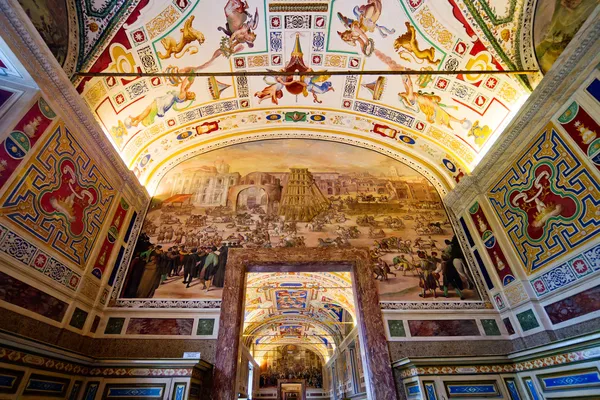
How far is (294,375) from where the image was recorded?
24.4 m

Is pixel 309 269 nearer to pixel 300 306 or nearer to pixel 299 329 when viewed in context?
pixel 300 306

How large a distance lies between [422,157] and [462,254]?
3499 millimetres

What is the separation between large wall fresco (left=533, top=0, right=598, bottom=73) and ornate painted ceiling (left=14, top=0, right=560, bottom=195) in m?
0.20

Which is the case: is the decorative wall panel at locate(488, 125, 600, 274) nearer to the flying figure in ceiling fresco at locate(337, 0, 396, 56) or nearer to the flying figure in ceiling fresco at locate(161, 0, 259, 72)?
the flying figure in ceiling fresco at locate(337, 0, 396, 56)

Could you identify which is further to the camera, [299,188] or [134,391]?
[299,188]

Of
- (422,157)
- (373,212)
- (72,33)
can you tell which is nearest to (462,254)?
(373,212)

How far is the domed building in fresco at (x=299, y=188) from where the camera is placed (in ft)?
17.3

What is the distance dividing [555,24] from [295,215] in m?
7.10

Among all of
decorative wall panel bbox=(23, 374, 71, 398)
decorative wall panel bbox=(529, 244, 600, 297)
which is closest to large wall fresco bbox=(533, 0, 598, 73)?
decorative wall panel bbox=(529, 244, 600, 297)

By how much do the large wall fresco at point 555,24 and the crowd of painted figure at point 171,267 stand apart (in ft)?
27.6

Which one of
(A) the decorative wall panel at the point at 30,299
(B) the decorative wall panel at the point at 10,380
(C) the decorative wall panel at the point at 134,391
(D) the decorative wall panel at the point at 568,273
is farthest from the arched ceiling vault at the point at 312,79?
(C) the decorative wall panel at the point at 134,391

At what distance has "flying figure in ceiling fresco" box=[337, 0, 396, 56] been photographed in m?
7.22

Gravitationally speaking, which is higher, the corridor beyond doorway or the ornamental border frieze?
the corridor beyond doorway

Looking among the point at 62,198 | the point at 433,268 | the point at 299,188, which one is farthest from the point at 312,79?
the point at 62,198
